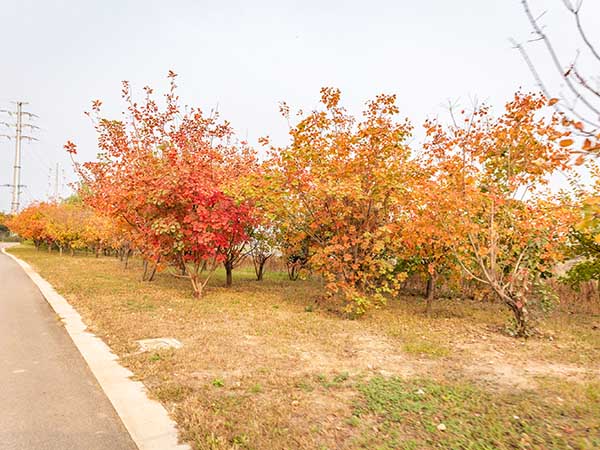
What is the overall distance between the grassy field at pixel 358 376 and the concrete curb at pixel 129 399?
4.5 inches

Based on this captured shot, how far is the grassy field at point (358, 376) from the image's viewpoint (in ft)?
10.6

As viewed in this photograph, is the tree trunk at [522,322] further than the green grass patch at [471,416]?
Yes

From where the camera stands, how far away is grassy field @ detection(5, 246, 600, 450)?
323cm

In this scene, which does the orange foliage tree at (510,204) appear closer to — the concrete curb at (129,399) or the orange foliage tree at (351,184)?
the orange foliage tree at (351,184)

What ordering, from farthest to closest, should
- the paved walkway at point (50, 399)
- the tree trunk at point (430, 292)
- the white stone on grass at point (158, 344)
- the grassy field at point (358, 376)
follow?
the tree trunk at point (430, 292) < the white stone on grass at point (158, 344) < the grassy field at point (358, 376) < the paved walkway at point (50, 399)

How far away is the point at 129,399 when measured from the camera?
379 cm

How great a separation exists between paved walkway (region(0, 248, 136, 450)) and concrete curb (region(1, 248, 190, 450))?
0.24ft

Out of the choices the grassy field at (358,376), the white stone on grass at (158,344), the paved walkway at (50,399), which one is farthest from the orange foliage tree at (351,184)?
the paved walkway at (50,399)

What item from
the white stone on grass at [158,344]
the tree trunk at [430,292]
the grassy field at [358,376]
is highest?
the tree trunk at [430,292]

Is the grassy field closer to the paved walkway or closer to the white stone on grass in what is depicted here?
the white stone on grass

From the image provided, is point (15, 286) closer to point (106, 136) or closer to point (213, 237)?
point (106, 136)

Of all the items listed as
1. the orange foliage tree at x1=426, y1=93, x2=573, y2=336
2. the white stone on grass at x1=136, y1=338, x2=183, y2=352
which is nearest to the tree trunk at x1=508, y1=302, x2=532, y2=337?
the orange foliage tree at x1=426, y1=93, x2=573, y2=336

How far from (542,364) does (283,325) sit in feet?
13.5

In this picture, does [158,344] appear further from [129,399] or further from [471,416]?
[471,416]
